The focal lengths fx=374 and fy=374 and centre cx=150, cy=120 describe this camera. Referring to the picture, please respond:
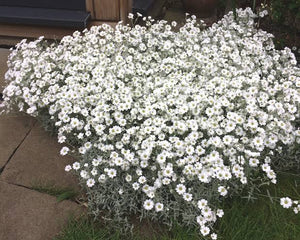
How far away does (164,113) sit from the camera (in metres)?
2.96

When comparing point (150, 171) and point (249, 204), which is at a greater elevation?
point (150, 171)

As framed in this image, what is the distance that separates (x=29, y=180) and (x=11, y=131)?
2.01 feet

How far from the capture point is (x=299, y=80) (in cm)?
329

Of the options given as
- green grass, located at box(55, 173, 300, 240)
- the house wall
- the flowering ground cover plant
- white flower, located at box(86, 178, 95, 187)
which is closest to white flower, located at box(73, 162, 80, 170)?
the flowering ground cover plant

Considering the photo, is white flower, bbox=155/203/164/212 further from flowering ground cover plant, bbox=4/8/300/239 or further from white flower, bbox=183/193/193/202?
white flower, bbox=183/193/193/202

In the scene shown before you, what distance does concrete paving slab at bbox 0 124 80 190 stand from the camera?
2848mm

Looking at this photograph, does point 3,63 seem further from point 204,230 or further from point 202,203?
point 204,230

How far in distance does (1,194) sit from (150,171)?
1.10 m

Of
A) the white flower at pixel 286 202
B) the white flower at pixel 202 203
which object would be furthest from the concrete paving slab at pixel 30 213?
the white flower at pixel 286 202

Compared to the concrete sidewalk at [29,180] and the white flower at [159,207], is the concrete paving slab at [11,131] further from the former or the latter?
the white flower at [159,207]

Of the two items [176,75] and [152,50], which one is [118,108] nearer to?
[176,75]

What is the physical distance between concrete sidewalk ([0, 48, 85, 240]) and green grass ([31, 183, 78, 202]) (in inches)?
0.9

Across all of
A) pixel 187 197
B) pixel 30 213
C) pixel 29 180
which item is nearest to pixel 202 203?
pixel 187 197

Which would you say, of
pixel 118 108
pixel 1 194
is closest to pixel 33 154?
pixel 1 194
